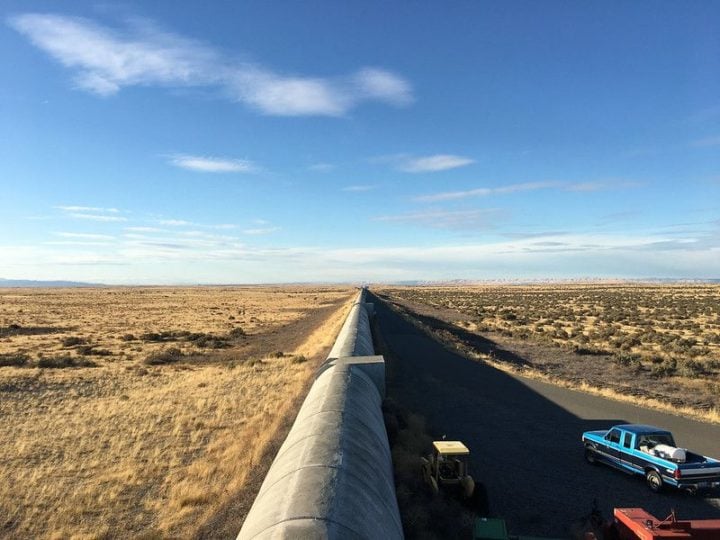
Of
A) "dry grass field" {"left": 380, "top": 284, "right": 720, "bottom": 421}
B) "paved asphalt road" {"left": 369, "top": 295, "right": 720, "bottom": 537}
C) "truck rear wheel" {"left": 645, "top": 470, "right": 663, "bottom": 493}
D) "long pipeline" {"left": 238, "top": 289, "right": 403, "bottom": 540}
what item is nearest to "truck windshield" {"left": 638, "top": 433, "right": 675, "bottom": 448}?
"truck rear wheel" {"left": 645, "top": 470, "right": 663, "bottom": 493}

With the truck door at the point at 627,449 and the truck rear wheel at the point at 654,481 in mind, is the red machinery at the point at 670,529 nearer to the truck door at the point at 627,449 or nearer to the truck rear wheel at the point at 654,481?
the truck rear wheel at the point at 654,481

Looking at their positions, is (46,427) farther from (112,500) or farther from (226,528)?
(226,528)

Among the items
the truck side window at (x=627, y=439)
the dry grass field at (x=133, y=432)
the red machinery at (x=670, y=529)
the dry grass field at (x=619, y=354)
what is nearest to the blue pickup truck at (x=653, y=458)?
the truck side window at (x=627, y=439)

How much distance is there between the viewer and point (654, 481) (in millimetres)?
12398

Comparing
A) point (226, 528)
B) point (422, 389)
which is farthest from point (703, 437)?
point (226, 528)

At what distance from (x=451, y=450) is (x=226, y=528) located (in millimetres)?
5089

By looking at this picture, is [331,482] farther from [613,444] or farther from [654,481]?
[613,444]

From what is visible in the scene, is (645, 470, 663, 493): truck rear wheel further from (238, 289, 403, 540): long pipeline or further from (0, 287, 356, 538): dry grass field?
(0, 287, 356, 538): dry grass field

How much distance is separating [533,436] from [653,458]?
472cm

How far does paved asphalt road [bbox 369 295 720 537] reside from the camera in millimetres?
11648

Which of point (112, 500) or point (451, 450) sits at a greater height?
point (451, 450)

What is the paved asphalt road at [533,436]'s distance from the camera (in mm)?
11648

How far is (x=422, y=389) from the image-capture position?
75.4 feet

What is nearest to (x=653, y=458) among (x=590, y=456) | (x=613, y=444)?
(x=613, y=444)
